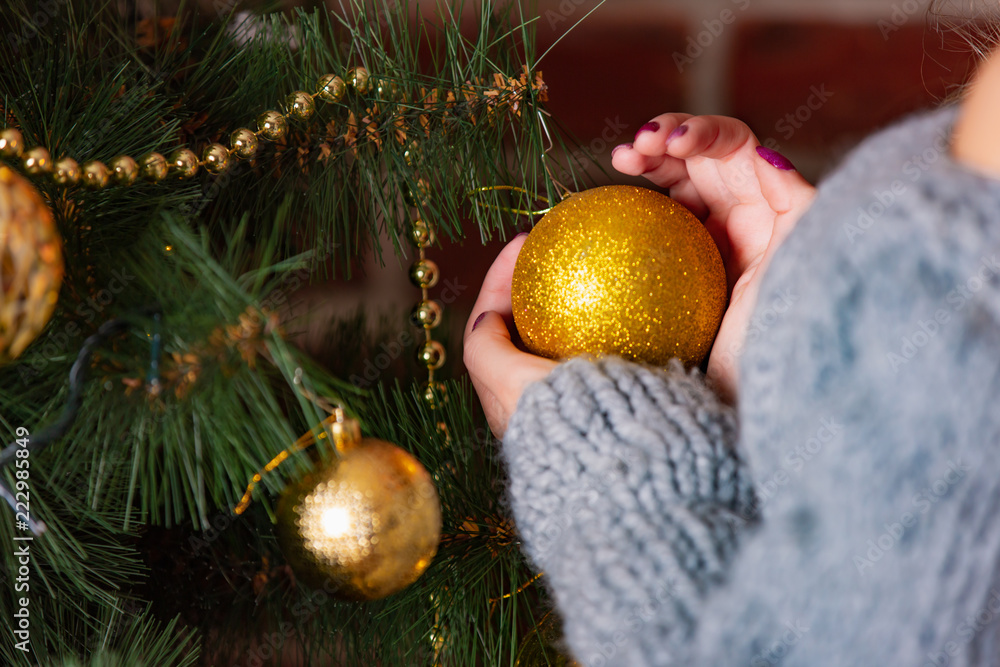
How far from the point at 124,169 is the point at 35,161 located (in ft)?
0.10

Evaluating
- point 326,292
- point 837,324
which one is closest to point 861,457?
point 837,324

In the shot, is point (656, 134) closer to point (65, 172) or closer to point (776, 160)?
point (776, 160)

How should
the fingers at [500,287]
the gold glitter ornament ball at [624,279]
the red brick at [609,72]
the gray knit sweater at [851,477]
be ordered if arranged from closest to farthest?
the gray knit sweater at [851,477], the gold glitter ornament ball at [624,279], the fingers at [500,287], the red brick at [609,72]

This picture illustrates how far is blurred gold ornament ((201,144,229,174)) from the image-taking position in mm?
320

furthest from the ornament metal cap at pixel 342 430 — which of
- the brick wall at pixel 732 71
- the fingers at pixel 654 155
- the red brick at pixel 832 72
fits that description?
the red brick at pixel 832 72

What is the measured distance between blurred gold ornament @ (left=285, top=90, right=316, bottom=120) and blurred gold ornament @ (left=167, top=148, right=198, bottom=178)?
55 millimetres

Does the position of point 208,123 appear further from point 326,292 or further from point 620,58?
point 620,58

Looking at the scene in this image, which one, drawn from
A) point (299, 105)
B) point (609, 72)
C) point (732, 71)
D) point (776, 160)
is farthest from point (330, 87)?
point (732, 71)

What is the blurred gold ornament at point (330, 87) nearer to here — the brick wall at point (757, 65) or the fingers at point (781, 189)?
the fingers at point (781, 189)

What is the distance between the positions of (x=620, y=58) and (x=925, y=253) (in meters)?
0.53

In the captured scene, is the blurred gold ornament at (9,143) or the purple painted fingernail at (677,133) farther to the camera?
the purple painted fingernail at (677,133)

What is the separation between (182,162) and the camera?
0.31 metres

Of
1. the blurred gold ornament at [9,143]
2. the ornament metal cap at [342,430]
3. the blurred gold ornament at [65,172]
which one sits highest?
the blurred gold ornament at [9,143]

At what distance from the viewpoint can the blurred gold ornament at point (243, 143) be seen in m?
0.33
